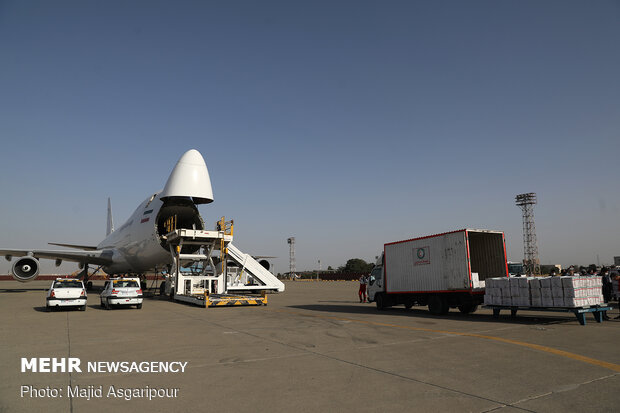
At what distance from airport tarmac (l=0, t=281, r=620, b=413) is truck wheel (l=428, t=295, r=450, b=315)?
3.27 meters

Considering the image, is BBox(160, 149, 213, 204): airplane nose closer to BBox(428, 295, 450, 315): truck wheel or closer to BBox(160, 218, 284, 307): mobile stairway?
BBox(160, 218, 284, 307): mobile stairway

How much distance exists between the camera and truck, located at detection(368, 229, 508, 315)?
54.0 ft

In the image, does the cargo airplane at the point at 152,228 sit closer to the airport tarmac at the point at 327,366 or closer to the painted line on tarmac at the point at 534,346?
the airport tarmac at the point at 327,366

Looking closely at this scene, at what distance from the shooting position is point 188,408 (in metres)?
5.42

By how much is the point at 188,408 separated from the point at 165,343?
A: 17.6 feet

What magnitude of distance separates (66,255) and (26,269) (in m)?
3.89

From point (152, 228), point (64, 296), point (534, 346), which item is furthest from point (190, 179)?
point (534, 346)

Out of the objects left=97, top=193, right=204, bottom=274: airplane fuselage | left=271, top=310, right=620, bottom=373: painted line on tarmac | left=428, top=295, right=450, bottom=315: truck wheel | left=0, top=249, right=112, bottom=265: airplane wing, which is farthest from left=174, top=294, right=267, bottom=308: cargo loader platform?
left=0, top=249, right=112, bottom=265: airplane wing

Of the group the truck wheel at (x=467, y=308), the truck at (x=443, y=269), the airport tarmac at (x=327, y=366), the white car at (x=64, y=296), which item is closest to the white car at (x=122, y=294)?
the white car at (x=64, y=296)

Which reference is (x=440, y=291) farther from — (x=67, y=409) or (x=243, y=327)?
(x=67, y=409)

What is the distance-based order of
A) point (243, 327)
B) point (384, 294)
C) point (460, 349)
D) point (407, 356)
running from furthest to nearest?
1. point (384, 294)
2. point (243, 327)
3. point (460, 349)
4. point (407, 356)

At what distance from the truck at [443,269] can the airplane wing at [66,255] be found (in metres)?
25.3

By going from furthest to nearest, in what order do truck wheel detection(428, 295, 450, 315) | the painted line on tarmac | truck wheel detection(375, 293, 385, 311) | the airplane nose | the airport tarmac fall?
the airplane nose
truck wheel detection(375, 293, 385, 311)
truck wheel detection(428, 295, 450, 315)
the painted line on tarmac
the airport tarmac

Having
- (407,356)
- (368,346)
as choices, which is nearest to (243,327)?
(368,346)
